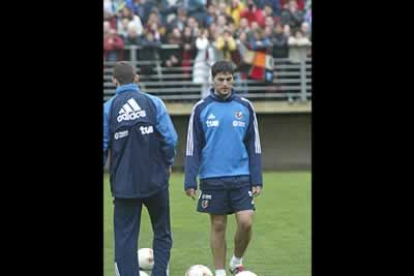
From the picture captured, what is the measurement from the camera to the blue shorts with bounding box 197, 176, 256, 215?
32.6 feet

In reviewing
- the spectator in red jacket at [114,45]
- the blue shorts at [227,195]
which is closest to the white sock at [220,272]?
the blue shorts at [227,195]

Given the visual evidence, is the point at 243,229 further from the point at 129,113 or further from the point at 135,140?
the point at 129,113

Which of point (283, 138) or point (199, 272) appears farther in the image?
point (283, 138)

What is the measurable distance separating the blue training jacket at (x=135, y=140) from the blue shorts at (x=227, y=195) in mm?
789

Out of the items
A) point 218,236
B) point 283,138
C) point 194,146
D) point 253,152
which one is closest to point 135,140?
point 194,146

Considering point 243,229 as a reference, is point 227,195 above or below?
above

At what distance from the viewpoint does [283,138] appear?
23.9 m

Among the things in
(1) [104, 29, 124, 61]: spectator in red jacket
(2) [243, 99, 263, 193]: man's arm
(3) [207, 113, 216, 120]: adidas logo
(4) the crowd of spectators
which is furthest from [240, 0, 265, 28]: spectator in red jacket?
(3) [207, 113, 216, 120]: adidas logo

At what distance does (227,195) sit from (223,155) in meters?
0.37

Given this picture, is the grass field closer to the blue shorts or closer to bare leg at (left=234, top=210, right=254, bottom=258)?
bare leg at (left=234, top=210, right=254, bottom=258)

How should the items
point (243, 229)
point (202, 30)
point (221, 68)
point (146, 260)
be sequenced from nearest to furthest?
point (221, 68) < point (243, 229) < point (146, 260) < point (202, 30)

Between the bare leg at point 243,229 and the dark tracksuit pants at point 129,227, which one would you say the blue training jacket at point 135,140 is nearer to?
the dark tracksuit pants at point 129,227
